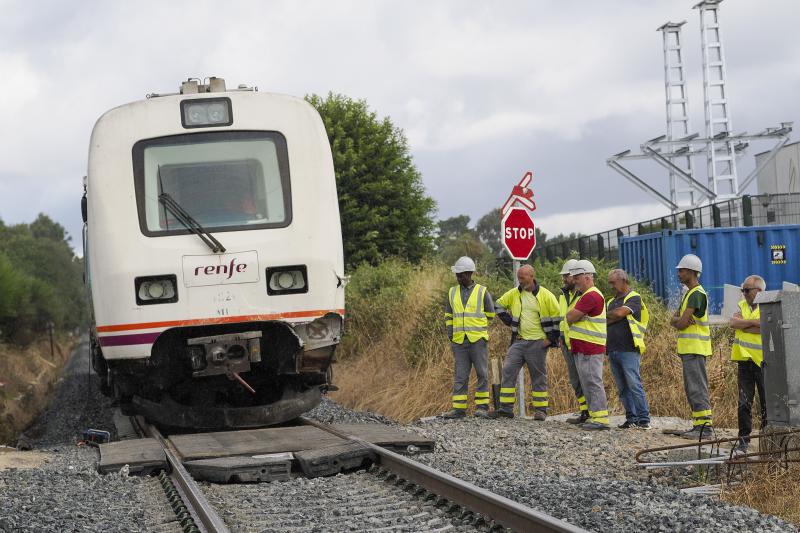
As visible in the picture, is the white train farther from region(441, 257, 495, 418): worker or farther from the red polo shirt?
the red polo shirt

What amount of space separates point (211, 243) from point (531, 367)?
4148 mm

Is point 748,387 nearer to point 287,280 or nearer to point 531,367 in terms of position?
point 531,367

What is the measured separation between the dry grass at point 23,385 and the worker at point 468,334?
8651mm

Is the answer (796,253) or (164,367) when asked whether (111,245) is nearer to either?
(164,367)

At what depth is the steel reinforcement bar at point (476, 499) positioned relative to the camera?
5.45m

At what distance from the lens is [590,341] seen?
36.4 ft

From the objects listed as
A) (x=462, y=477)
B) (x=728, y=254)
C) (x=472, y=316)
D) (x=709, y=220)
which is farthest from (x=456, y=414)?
(x=709, y=220)

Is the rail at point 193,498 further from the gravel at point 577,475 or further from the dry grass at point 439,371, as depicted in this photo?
the dry grass at point 439,371

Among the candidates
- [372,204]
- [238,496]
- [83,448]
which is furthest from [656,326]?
[372,204]

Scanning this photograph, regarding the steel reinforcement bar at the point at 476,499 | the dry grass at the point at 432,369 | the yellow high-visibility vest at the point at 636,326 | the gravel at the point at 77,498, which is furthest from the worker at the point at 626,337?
the gravel at the point at 77,498

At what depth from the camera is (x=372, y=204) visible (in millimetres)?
33469

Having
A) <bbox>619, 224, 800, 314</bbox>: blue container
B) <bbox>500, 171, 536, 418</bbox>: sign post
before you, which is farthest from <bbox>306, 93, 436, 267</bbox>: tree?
<bbox>500, 171, 536, 418</bbox>: sign post

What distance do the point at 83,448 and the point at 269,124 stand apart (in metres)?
3.67

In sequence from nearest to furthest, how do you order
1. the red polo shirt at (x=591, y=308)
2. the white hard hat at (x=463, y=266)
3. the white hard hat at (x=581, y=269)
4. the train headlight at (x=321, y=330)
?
1. the train headlight at (x=321, y=330)
2. the red polo shirt at (x=591, y=308)
3. the white hard hat at (x=581, y=269)
4. the white hard hat at (x=463, y=266)
